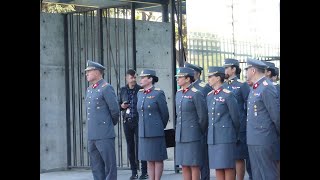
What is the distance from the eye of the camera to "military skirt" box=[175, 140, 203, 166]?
9.10m

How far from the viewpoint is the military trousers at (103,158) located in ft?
32.0

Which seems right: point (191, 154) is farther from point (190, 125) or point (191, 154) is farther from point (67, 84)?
point (67, 84)

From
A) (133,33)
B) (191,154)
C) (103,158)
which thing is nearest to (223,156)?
(191,154)

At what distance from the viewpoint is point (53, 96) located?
1317cm

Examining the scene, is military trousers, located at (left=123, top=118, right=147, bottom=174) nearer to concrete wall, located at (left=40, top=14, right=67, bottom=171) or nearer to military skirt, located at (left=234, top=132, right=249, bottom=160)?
concrete wall, located at (left=40, top=14, right=67, bottom=171)

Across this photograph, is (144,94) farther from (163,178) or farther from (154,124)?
(163,178)

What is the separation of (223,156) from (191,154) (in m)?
0.63

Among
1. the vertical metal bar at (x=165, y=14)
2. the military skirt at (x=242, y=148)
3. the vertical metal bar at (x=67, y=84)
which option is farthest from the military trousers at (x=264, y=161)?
the vertical metal bar at (x=67, y=84)

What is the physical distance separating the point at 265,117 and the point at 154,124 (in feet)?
8.09

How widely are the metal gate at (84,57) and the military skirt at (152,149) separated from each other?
310 centimetres

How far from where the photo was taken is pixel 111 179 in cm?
980
